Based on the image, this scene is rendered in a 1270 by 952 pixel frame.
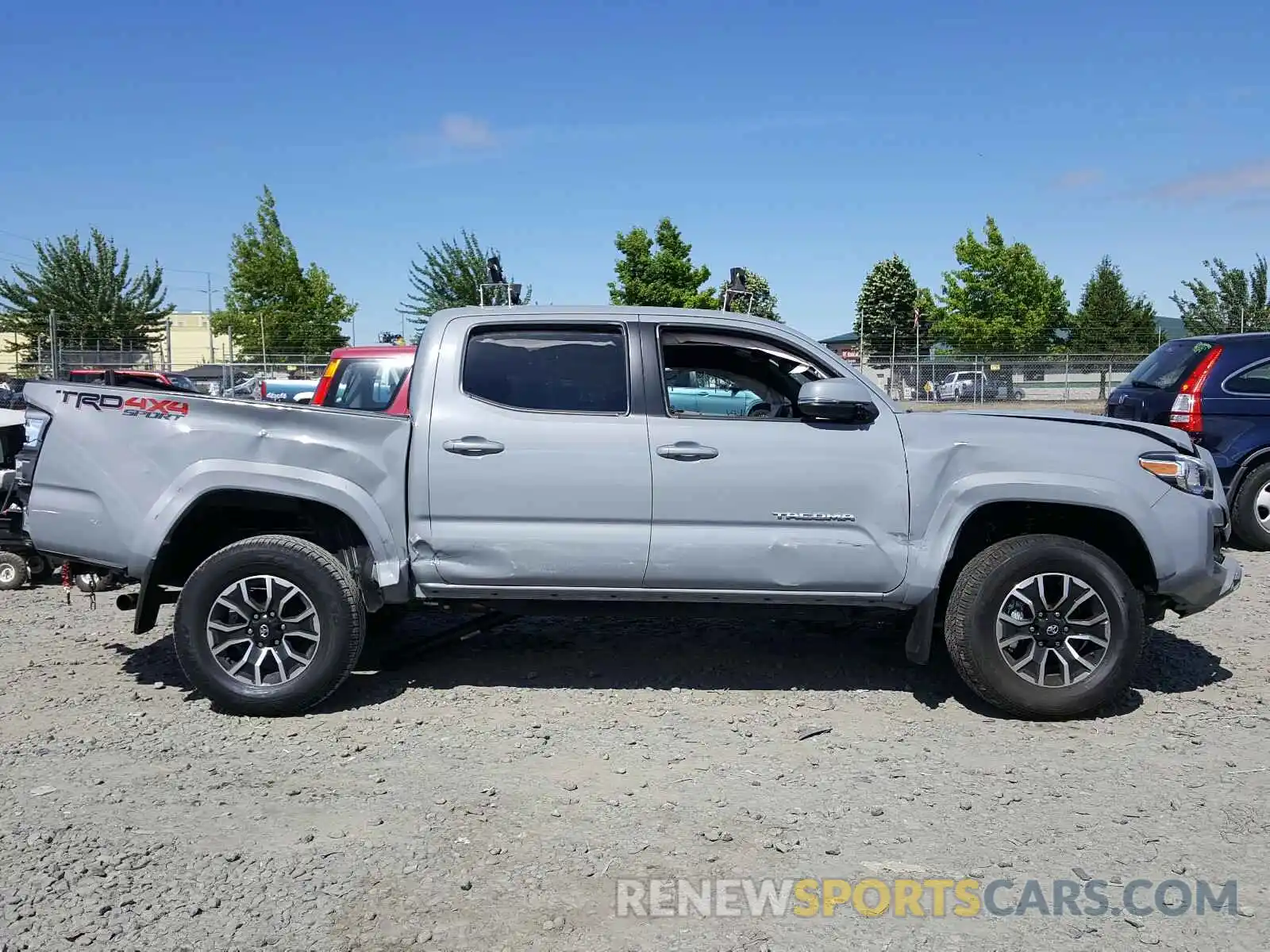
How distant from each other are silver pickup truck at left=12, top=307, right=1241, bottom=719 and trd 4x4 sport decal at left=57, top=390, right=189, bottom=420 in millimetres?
10

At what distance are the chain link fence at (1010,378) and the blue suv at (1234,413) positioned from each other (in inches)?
1049

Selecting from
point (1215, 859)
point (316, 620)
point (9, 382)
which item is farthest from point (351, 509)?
point (9, 382)

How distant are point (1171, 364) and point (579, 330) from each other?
6.76 meters

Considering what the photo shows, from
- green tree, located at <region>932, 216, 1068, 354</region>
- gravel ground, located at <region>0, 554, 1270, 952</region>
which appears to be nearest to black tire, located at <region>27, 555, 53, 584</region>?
gravel ground, located at <region>0, 554, 1270, 952</region>

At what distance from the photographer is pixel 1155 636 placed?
21.9 feet

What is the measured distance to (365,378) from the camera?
9930 millimetres

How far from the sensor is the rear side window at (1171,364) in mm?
9555

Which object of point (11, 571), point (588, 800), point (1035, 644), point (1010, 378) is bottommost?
point (588, 800)

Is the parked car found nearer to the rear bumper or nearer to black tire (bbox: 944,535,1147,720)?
the rear bumper

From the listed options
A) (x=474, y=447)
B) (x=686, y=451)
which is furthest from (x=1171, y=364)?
(x=474, y=447)

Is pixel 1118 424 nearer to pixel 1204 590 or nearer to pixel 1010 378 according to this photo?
pixel 1204 590

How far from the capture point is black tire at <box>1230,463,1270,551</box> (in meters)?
9.48

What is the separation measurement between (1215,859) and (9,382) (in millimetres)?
31566

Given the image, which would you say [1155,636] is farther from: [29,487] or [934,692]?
[29,487]
